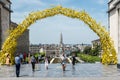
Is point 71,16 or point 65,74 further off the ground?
point 71,16

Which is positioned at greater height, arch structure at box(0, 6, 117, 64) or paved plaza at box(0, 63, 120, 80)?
arch structure at box(0, 6, 117, 64)

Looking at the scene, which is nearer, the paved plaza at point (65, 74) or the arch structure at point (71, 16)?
the paved plaza at point (65, 74)

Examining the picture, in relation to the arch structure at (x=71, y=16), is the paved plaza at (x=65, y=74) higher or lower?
lower

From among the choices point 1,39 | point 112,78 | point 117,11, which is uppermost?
point 117,11

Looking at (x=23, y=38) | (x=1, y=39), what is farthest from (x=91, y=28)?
(x=23, y=38)

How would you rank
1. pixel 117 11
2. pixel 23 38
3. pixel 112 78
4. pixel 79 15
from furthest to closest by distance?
1. pixel 23 38
2. pixel 117 11
3. pixel 79 15
4. pixel 112 78

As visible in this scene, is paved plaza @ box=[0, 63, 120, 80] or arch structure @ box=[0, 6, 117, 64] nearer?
paved plaza @ box=[0, 63, 120, 80]

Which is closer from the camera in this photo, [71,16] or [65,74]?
[65,74]

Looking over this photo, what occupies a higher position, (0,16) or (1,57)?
(0,16)

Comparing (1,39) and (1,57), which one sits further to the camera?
(1,39)

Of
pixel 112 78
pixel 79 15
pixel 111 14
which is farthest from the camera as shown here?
pixel 111 14

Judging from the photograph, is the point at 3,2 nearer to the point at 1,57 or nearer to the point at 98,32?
the point at 1,57

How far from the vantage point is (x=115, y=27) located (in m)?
56.5

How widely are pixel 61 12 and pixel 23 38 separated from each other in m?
86.7
